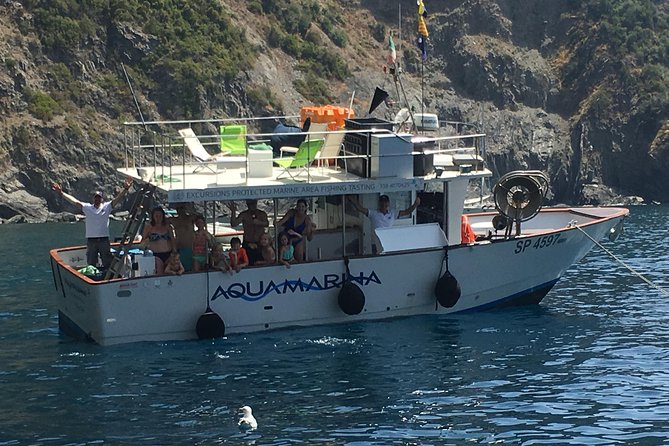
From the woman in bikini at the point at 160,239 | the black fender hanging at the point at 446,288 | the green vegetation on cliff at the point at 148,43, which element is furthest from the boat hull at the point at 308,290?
the green vegetation on cliff at the point at 148,43

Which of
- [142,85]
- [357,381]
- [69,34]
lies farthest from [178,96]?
[357,381]

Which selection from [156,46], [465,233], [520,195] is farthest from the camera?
[156,46]

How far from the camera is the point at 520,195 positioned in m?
27.5

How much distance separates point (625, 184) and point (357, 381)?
55475 millimetres

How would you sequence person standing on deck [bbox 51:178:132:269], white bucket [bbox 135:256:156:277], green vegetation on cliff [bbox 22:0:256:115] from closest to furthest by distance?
white bucket [bbox 135:256:156:277]
person standing on deck [bbox 51:178:132:269]
green vegetation on cliff [bbox 22:0:256:115]

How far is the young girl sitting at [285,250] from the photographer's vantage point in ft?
82.7

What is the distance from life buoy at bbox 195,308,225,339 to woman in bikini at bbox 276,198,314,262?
2.10m

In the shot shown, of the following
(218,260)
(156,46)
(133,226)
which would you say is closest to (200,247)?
(218,260)

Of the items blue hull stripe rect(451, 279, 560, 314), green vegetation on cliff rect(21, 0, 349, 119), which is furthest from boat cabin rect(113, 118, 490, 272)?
green vegetation on cliff rect(21, 0, 349, 119)

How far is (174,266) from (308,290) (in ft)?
9.05

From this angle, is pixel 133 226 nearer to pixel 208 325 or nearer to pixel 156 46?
pixel 208 325

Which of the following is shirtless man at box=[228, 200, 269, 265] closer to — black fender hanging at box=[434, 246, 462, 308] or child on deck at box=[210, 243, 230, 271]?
child on deck at box=[210, 243, 230, 271]

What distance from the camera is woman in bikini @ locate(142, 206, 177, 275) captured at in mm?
24750

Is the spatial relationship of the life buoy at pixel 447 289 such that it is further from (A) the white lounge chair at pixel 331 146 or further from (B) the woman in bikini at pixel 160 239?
(B) the woman in bikini at pixel 160 239
